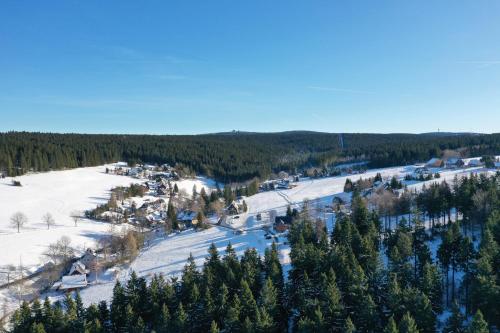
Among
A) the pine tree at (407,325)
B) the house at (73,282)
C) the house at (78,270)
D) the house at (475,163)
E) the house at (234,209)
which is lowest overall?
the house at (73,282)

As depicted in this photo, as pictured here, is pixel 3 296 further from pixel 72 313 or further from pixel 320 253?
pixel 320 253

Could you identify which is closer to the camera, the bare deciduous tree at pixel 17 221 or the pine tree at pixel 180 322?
the pine tree at pixel 180 322

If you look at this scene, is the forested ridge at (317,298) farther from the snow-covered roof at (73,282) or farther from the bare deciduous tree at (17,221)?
the bare deciduous tree at (17,221)

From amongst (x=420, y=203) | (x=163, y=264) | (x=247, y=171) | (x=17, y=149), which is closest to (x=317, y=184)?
(x=247, y=171)

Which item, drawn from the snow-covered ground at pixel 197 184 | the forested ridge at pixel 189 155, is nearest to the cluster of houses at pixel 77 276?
the snow-covered ground at pixel 197 184

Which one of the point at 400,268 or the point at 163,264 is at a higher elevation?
the point at 400,268

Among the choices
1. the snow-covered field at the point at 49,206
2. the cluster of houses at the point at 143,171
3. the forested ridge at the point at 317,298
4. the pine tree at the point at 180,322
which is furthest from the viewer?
the cluster of houses at the point at 143,171
